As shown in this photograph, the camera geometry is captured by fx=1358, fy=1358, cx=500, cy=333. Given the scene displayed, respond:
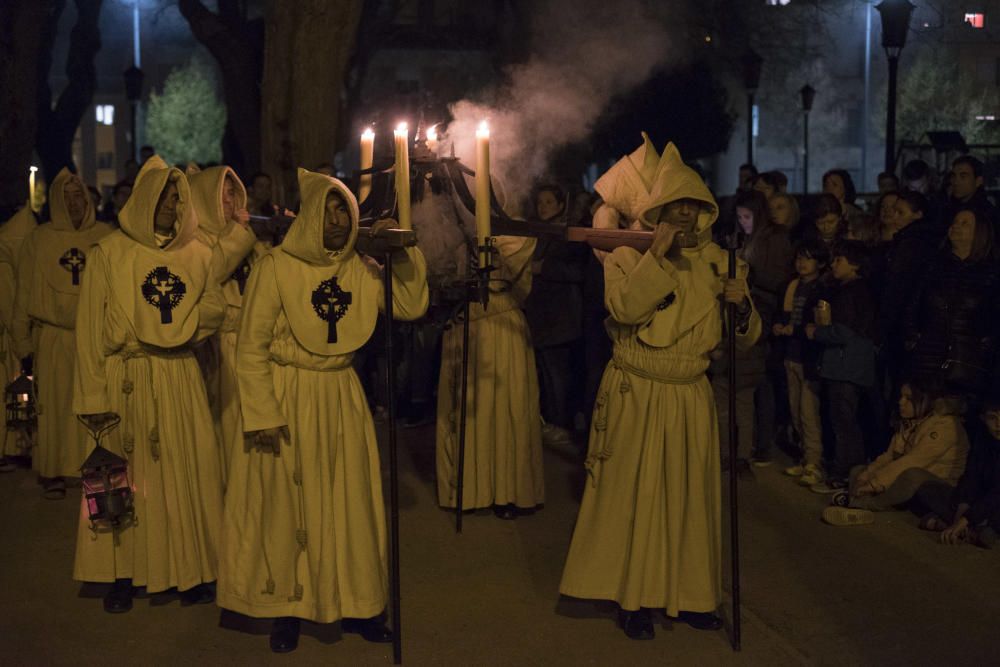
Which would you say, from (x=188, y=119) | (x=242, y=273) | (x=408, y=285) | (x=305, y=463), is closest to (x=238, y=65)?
(x=242, y=273)

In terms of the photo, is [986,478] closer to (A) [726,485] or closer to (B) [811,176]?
(A) [726,485]

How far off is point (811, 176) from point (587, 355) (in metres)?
49.8

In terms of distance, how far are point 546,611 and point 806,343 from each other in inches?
148

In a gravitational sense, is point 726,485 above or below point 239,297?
below

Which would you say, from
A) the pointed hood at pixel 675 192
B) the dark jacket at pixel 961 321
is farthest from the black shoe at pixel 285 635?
the dark jacket at pixel 961 321

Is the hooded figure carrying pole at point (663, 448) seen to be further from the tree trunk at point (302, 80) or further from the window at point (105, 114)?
Answer: the window at point (105, 114)

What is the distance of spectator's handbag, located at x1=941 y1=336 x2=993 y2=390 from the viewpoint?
834 cm

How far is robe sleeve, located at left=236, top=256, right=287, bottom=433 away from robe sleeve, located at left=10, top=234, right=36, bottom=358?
12.1ft

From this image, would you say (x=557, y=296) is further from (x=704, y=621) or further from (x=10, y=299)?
(x=704, y=621)

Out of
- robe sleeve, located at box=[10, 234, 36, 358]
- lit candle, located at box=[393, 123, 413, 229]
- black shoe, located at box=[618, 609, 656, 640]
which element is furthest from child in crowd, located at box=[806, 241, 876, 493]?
robe sleeve, located at box=[10, 234, 36, 358]

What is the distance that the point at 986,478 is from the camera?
7.91m

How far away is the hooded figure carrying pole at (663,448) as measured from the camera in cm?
629

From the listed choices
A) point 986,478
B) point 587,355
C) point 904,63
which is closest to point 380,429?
point 587,355

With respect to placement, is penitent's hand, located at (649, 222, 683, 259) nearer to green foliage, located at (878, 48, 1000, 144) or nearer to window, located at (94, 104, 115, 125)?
green foliage, located at (878, 48, 1000, 144)
